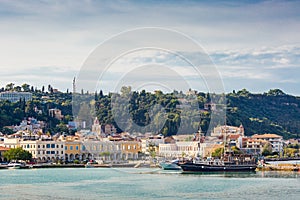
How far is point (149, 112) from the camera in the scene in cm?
6288

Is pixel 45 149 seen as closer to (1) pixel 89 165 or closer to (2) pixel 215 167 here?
(1) pixel 89 165

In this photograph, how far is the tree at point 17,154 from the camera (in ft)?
153

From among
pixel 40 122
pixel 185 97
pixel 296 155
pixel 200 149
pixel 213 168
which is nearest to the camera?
pixel 213 168

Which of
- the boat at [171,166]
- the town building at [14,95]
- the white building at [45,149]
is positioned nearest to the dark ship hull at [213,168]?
the boat at [171,166]

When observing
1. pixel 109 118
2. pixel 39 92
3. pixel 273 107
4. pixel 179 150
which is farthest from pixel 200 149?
pixel 273 107

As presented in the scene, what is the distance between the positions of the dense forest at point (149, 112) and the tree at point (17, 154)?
9.09 meters

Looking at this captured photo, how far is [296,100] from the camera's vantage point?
10862 centimetres

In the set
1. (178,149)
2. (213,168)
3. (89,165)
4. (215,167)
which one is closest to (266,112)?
(178,149)

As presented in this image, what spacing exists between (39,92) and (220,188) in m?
65.0

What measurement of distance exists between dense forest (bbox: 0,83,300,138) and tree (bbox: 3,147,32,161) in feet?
29.8

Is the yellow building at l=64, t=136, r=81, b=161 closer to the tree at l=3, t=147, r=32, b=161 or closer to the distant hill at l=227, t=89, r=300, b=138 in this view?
the tree at l=3, t=147, r=32, b=161

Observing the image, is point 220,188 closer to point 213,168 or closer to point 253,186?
point 253,186

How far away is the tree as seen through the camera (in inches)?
1837

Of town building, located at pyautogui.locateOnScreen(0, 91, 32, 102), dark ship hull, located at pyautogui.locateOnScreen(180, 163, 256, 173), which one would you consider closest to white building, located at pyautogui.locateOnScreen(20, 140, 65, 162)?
dark ship hull, located at pyautogui.locateOnScreen(180, 163, 256, 173)
